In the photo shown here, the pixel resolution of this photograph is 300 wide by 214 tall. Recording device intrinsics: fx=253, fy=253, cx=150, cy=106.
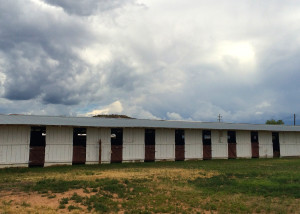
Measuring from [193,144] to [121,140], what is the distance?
7.76m

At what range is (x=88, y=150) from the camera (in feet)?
73.2

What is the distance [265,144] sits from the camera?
98.5 ft

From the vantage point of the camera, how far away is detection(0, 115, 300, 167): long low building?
20.4m

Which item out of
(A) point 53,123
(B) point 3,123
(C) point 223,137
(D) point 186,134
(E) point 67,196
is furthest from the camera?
(C) point 223,137

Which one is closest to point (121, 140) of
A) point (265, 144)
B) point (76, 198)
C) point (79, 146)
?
point (79, 146)

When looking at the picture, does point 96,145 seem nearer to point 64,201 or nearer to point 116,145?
point 116,145

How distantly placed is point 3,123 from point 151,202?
14524 millimetres

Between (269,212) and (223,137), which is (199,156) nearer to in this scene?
(223,137)

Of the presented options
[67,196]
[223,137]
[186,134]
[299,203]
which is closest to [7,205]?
[67,196]

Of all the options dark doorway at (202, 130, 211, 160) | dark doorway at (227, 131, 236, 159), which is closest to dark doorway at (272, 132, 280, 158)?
dark doorway at (227, 131, 236, 159)

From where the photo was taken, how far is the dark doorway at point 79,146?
2189cm

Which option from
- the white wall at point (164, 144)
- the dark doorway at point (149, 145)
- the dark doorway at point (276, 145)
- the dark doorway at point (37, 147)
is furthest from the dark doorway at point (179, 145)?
the dark doorway at point (276, 145)

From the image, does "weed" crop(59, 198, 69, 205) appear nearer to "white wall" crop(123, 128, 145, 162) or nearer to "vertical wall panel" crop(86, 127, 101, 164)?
"vertical wall panel" crop(86, 127, 101, 164)

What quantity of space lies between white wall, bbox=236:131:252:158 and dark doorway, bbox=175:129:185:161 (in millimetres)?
7092
